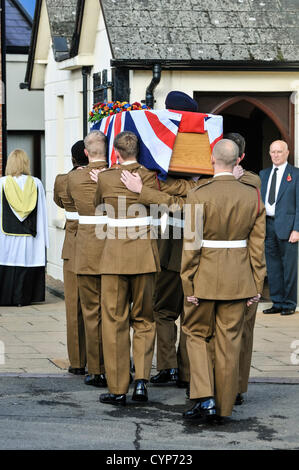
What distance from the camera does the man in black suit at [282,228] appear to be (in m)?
12.3

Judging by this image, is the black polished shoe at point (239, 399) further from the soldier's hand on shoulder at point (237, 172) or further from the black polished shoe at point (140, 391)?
the soldier's hand on shoulder at point (237, 172)

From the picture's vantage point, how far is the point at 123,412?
750cm

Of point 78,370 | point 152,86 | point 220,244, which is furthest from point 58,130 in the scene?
point 220,244

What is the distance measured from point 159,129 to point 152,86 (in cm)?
436

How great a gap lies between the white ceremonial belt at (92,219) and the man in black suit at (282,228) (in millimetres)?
4411

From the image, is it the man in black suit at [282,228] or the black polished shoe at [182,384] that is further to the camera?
the man in black suit at [282,228]

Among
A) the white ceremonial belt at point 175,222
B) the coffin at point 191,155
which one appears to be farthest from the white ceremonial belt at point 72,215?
the coffin at point 191,155

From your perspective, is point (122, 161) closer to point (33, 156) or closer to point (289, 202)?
point (289, 202)

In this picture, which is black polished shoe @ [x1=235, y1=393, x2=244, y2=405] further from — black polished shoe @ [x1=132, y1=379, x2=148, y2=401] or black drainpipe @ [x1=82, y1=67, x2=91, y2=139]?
black drainpipe @ [x1=82, y1=67, x2=91, y2=139]

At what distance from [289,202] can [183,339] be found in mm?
4448

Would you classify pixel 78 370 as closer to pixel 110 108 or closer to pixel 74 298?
pixel 74 298

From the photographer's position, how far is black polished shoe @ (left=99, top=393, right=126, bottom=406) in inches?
303

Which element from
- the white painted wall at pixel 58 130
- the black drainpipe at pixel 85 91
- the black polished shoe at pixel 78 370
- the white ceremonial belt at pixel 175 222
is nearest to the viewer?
the white ceremonial belt at pixel 175 222
